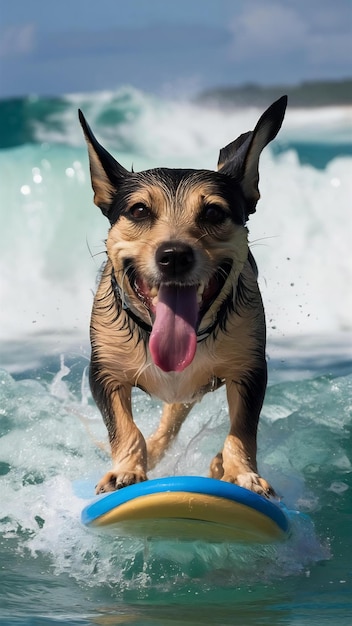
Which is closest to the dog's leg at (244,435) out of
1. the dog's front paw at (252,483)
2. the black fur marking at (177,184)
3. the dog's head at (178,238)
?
A: the dog's front paw at (252,483)

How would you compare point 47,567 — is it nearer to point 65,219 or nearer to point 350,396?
point 350,396

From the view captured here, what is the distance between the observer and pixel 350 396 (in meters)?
8.19

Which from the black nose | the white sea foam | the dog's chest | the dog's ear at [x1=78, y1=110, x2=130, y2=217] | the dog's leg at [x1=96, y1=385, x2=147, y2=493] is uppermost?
the white sea foam

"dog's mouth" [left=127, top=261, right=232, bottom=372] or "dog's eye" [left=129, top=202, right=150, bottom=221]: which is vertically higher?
"dog's eye" [left=129, top=202, right=150, bottom=221]

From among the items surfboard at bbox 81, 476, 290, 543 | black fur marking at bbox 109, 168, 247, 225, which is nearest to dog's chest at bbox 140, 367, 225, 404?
surfboard at bbox 81, 476, 290, 543

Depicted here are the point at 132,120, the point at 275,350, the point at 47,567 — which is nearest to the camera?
the point at 47,567

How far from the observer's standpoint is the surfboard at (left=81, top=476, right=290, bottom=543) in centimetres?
480

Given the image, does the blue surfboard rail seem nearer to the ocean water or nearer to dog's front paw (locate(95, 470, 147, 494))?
dog's front paw (locate(95, 470, 147, 494))

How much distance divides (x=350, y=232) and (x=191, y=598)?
34.0 ft

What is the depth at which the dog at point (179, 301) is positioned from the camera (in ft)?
16.1

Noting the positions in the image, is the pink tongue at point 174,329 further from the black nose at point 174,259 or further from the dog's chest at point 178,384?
the dog's chest at point 178,384

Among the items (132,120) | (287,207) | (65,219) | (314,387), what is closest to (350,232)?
(287,207)

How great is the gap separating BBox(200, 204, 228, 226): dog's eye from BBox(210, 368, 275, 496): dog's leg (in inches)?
29.9

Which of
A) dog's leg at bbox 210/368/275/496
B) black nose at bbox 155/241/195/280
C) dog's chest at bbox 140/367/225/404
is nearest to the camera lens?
black nose at bbox 155/241/195/280
